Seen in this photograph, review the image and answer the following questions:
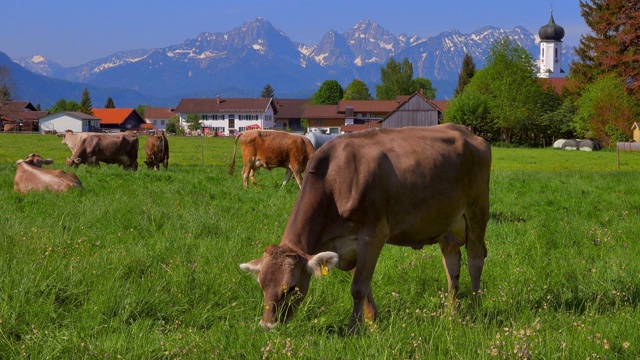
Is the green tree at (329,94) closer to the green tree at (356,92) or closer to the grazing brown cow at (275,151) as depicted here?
the green tree at (356,92)

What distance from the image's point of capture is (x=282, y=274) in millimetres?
→ 5023

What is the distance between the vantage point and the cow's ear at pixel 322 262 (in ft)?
16.3

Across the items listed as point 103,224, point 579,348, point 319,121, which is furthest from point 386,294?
point 319,121

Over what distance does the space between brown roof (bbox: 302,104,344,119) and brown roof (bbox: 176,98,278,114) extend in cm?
1209

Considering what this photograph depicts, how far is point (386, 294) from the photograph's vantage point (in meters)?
6.46

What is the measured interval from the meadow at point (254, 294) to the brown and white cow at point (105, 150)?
1314 cm

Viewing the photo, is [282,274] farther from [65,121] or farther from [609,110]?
[65,121]

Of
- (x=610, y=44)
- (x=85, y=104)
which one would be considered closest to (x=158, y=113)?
(x=85, y=104)

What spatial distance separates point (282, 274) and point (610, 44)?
216 feet

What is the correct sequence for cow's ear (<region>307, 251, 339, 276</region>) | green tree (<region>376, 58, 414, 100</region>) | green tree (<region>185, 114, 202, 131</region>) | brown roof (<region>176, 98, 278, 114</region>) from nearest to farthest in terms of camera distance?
cow's ear (<region>307, 251, 339, 276</region>) < green tree (<region>185, 114, 202, 131</region>) < brown roof (<region>176, 98, 278, 114</region>) < green tree (<region>376, 58, 414, 100</region>)

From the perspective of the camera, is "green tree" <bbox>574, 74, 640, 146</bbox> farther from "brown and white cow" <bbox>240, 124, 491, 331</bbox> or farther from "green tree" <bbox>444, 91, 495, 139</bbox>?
"brown and white cow" <bbox>240, 124, 491, 331</bbox>

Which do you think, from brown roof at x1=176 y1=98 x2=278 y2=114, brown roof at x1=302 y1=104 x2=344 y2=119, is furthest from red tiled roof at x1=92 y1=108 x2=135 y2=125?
brown roof at x1=302 y1=104 x2=344 y2=119

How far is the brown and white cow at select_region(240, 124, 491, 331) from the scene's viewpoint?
16.7 ft

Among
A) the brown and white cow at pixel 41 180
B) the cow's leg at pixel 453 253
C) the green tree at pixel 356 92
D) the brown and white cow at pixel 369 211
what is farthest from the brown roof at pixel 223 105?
the brown and white cow at pixel 369 211
